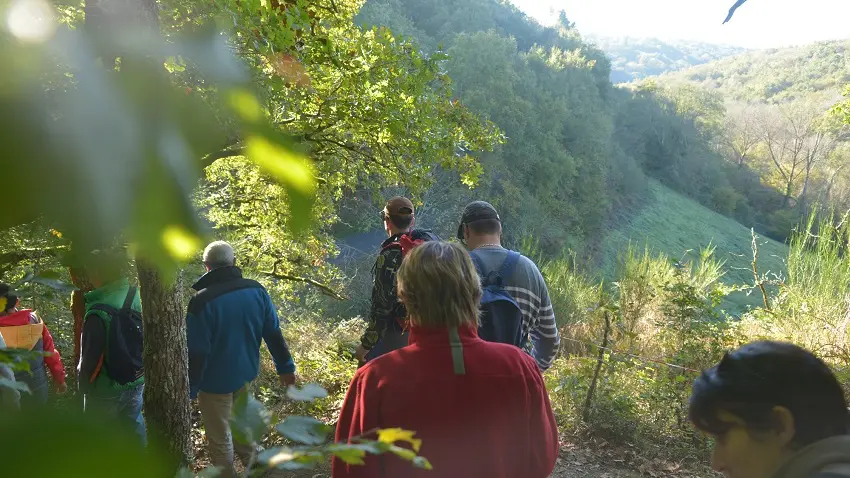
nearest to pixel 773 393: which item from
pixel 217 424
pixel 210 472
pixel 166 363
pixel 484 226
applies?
pixel 210 472

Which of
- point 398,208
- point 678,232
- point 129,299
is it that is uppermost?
point 398,208

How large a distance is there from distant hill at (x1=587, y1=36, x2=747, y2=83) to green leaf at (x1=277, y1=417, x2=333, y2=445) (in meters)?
107

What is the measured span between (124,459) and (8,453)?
0.15 ft

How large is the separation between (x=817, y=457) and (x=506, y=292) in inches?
53.8

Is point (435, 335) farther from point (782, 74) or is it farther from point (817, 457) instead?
point (782, 74)

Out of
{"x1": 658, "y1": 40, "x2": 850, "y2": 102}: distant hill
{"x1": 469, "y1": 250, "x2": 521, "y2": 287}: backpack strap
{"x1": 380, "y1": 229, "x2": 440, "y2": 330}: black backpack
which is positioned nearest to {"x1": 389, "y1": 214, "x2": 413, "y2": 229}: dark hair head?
{"x1": 380, "y1": 229, "x2": 440, "y2": 330}: black backpack

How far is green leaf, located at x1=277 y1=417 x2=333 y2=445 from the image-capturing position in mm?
596

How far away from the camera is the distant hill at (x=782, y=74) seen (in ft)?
128

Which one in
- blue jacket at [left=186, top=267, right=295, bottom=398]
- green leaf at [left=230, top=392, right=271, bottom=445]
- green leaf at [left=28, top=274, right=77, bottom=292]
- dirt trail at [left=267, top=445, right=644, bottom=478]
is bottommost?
dirt trail at [left=267, top=445, right=644, bottom=478]

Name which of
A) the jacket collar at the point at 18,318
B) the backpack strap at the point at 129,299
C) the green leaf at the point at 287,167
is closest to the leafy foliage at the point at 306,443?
the green leaf at the point at 287,167

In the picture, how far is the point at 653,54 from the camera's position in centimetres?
11200

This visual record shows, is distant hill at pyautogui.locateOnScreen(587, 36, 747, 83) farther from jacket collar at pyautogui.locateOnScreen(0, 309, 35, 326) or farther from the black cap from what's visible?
jacket collar at pyautogui.locateOnScreen(0, 309, 35, 326)

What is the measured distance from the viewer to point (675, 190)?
123 feet

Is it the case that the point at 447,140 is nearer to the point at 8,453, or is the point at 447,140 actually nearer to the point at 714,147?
the point at 8,453
